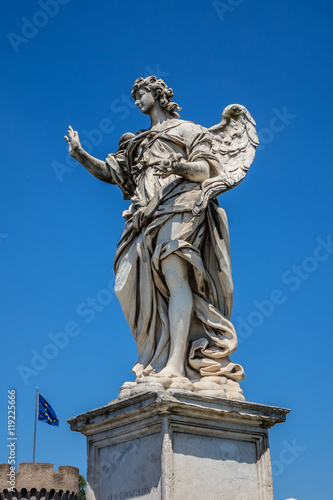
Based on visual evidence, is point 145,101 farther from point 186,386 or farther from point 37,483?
point 37,483

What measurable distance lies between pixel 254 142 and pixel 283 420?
283 centimetres

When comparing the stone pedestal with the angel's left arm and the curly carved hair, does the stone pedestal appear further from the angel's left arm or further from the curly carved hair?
the curly carved hair

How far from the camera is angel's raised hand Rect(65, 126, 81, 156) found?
780 cm

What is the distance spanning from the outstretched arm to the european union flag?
29107 mm

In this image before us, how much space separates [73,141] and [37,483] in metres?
31.5

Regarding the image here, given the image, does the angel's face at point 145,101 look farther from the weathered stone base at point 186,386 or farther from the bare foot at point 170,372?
the weathered stone base at point 186,386

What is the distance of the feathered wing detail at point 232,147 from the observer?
6.90 metres

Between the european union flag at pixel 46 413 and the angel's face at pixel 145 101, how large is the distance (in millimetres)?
29694

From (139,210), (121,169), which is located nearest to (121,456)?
(139,210)

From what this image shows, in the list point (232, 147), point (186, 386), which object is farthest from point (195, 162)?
point (186, 386)

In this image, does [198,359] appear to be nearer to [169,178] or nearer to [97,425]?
[97,425]

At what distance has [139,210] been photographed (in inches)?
277

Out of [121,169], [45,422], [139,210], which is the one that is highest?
[45,422]

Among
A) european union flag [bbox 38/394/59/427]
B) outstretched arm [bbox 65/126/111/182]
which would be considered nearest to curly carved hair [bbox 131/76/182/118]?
outstretched arm [bbox 65/126/111/182]
